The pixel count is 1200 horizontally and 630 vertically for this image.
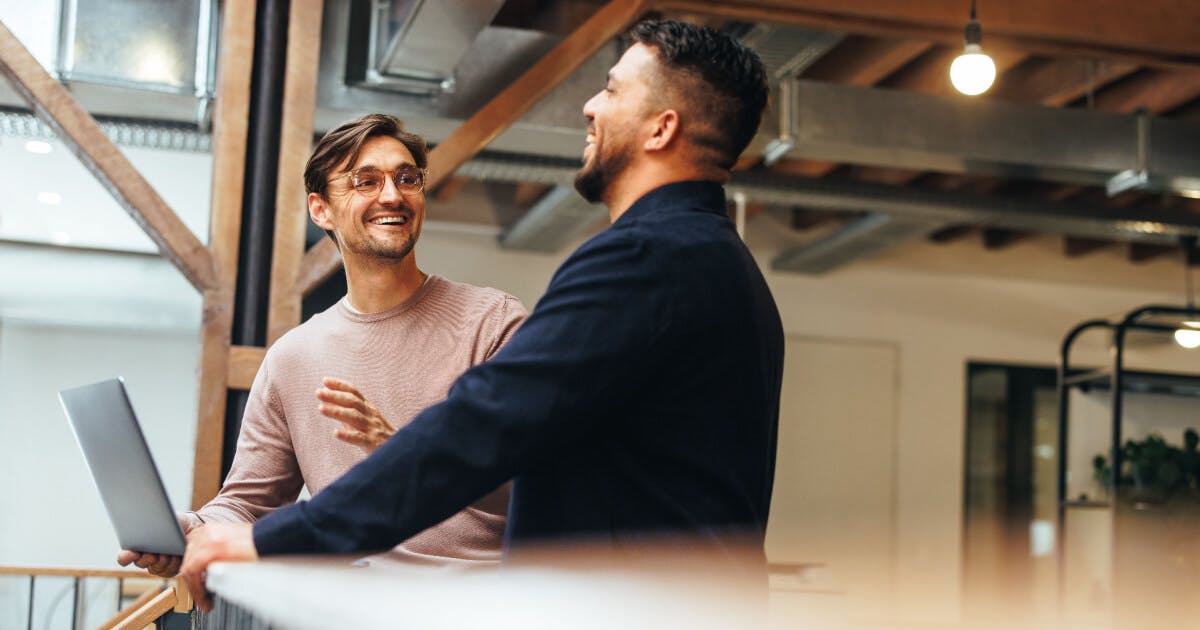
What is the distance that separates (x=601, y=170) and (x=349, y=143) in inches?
29.2

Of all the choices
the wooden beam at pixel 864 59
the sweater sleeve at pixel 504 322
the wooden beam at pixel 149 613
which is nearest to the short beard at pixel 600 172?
the sweater sleeve at pixel 504 322

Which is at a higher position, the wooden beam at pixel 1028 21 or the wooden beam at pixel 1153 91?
the wooden beam at pixel 1153 91

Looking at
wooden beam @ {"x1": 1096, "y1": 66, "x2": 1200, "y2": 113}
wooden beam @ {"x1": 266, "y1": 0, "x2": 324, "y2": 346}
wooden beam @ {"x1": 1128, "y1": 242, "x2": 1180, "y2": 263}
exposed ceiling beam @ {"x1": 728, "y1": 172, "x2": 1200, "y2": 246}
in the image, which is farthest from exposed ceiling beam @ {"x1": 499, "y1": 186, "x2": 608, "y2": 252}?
wooden beam @ {"x1": 1128, "y1": 242, "x2": 1180, "y2": 263}

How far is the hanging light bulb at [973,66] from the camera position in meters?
3.79

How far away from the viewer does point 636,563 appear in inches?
54.7

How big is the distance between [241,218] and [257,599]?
8.99 feet

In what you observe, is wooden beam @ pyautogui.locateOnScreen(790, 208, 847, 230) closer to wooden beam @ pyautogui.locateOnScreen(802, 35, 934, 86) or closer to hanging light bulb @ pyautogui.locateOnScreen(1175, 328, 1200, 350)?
hanging light bulb @ pyautogui.locateOnScreen(1175, 328, 1200, 350)

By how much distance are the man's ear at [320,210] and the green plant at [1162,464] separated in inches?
180

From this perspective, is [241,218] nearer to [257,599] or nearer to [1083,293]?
[257,599]

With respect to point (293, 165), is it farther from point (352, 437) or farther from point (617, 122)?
point (617, 122)

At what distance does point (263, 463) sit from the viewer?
6.76 ft

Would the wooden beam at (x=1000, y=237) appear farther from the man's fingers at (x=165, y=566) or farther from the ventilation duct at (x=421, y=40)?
the man's fingers at (x=165, y=566)

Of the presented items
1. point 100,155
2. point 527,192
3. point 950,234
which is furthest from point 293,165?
point 950,234

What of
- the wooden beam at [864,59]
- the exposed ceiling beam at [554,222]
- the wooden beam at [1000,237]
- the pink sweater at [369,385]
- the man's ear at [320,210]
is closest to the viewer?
the pink sweater at [369,385]
